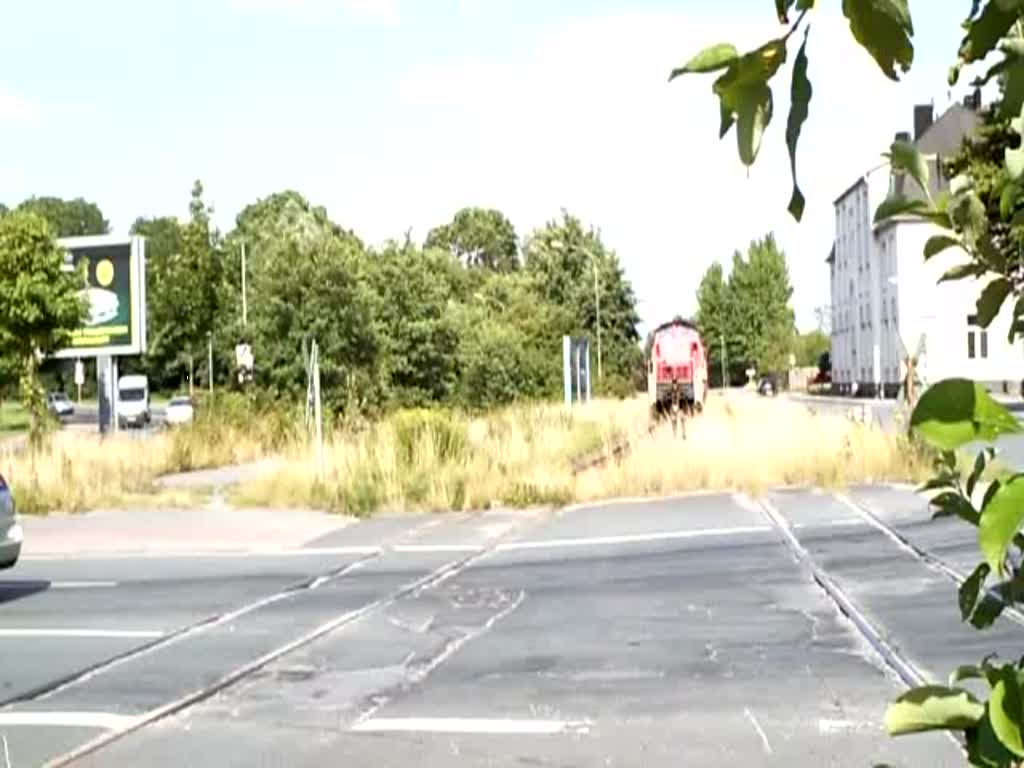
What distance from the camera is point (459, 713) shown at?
8.34 metres

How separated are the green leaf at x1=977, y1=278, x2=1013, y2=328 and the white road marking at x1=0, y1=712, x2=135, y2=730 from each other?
7121 millimetres

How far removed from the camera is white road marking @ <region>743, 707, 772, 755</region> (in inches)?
289

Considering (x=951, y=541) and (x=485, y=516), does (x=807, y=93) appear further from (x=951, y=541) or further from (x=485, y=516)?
(x=485, y=516)

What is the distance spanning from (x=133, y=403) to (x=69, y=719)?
6381 cm

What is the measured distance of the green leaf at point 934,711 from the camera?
1.62m

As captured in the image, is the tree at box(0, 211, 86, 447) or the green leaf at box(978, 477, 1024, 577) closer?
the green leaf at box(978, 477, 1024, 577)

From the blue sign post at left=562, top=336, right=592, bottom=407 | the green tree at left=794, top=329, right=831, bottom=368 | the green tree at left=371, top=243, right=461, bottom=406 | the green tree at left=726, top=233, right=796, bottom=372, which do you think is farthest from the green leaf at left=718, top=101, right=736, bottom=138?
the green tree at left=794, top=329, right=831, bottom=368

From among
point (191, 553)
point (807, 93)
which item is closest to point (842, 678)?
point (807, 93)

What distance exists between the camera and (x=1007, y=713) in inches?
58.9

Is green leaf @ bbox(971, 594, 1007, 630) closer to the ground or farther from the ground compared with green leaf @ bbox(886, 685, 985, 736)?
farther from the ground

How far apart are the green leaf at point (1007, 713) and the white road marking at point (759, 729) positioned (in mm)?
5895

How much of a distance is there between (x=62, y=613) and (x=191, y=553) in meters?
5.56

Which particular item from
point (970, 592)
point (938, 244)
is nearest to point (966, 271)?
point (938, 244)

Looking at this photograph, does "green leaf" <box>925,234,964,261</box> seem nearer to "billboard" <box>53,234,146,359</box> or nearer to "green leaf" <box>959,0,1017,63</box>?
"green leaf" <box>959,0,1017,63</box>
